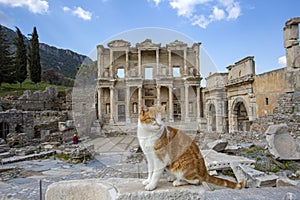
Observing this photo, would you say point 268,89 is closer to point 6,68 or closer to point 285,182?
point 285,182

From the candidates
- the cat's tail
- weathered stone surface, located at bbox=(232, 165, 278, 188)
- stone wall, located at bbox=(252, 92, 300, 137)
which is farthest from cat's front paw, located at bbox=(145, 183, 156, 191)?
stone wall, located at bbox=(252, 92, 300, 137)

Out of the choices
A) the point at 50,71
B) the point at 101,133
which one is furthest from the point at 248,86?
the point at 50,71

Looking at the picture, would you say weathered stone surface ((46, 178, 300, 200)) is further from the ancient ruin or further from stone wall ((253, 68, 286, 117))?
stone wall ((253, 68, 286, 117))

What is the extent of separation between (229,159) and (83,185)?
4.96 metres

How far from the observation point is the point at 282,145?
7.98 meters

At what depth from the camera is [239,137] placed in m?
12.7

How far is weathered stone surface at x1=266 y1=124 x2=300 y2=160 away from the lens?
25.0 feet

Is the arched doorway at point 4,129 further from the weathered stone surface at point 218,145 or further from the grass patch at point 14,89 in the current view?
the weathered stone surface at point 218,145

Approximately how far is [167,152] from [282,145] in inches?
290

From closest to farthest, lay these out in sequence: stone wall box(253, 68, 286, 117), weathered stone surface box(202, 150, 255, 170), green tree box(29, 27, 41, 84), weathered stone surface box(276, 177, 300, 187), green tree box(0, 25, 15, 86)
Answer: weathered stone surface box(276, 177, 300, 187), weathered stone surface box(202, 150, 255, 170), stone wall box(253, 68, 286, 117), green tree box(0, 25, 15, 86), green tree box(29, 27, 41, 84)

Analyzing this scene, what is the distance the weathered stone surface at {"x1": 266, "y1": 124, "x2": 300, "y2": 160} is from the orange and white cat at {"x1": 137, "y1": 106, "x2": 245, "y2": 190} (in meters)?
6.08

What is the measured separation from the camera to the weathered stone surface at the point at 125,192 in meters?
2.64

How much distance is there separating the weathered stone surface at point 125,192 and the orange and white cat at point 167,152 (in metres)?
0.10

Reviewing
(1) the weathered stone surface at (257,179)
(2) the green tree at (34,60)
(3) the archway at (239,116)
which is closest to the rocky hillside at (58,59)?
(2) the green tree at (34,60)
